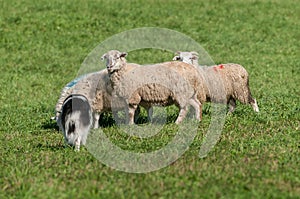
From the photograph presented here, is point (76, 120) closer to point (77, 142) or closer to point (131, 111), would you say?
point (77, 142)

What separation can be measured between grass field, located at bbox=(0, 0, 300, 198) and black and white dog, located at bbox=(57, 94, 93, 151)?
0.81 feet

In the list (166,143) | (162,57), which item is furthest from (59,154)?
(162,57)

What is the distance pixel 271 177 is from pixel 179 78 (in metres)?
4.62

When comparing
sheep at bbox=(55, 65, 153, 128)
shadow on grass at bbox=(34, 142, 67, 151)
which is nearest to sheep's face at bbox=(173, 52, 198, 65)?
sheep at bbox=(55, 65, 153, 128)

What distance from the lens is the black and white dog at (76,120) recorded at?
32.5 feet

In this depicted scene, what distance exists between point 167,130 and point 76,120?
1595 mm

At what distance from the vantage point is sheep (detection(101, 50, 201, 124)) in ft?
38.4

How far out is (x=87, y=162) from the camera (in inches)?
337

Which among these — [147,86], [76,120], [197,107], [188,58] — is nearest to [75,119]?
[76,120]

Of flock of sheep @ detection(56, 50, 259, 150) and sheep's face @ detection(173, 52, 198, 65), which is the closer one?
flock of sheep @ detection(56, 50, 259, 150)

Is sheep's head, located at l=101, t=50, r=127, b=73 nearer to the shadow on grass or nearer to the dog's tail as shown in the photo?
the dog's tail

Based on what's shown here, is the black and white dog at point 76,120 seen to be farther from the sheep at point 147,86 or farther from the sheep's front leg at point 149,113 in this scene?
the sheep's front leg at point 149,113

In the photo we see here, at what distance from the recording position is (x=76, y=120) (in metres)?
10.0

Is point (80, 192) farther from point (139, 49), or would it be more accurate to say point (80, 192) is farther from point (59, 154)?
point (139, 49)
